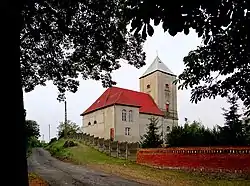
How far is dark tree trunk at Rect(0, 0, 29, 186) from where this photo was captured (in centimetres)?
401

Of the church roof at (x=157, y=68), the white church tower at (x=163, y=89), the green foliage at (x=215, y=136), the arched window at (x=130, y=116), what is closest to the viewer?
the green foliage at (x=215, y=136)

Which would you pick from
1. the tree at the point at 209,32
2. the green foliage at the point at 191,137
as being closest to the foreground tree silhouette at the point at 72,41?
the tree at the point at 209,32

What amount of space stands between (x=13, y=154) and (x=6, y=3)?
173cm

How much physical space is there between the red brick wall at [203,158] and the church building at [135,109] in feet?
75.6

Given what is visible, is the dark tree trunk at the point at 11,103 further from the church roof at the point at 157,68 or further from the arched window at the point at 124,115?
the church roof at the point at 157,68

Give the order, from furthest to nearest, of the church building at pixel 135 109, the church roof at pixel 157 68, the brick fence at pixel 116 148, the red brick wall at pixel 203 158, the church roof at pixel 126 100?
the church roof at pixel 157 68, the church roof at pixel 126 100, the church building at pixel 135 109, the brick fence at pixel 116 148, the red brick wall at pixel 203 158

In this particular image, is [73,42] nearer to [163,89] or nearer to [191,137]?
[191,137]

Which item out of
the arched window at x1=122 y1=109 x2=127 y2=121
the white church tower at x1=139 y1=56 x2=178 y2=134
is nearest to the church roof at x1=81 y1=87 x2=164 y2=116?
the arched window at x1=122 y1=109 x2=127 y2=121

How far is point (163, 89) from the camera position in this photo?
58.1 meters

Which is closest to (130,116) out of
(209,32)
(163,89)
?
(163,89)

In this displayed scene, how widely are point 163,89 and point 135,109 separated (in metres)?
9.08

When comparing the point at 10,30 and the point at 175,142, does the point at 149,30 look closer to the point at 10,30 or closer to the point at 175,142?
the point at 10,30

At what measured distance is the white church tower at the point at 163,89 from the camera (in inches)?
2259

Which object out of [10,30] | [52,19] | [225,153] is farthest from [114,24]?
[225,153]
